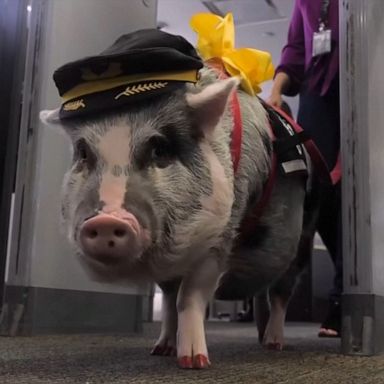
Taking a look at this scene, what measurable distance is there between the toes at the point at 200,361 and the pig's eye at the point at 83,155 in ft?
1.11

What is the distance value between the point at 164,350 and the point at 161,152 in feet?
1.44

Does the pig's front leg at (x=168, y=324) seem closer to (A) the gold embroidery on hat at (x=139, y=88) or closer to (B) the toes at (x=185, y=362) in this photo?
(B) the toes at (x=185, y=362)

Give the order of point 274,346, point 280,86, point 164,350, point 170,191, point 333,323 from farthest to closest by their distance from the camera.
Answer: point 333,323 → point 280,86 → point 274,346 → point 164,350 → point 170,191

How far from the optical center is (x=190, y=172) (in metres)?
1.01

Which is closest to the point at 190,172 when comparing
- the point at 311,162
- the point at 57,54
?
the point at 311,162

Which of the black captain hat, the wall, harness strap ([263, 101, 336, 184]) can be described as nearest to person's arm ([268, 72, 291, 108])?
harness strap ([263, 101, 336, 184])

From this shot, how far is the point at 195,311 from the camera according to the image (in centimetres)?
107

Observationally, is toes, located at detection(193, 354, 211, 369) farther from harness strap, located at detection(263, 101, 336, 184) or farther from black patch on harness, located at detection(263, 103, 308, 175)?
harness strap, located at detection(263, 101, 336, 184)

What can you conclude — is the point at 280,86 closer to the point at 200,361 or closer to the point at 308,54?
the point at 308,54

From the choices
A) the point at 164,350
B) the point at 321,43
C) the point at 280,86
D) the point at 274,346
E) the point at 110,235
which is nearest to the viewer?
the point at 110,235

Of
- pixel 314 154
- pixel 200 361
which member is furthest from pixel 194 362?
pixel 314 154

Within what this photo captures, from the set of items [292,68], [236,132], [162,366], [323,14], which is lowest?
[162,366]

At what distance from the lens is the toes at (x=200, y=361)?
3.29ft

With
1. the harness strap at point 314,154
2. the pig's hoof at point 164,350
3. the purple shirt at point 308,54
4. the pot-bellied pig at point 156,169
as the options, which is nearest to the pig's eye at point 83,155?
the pot-bellied pig at point 156,169
